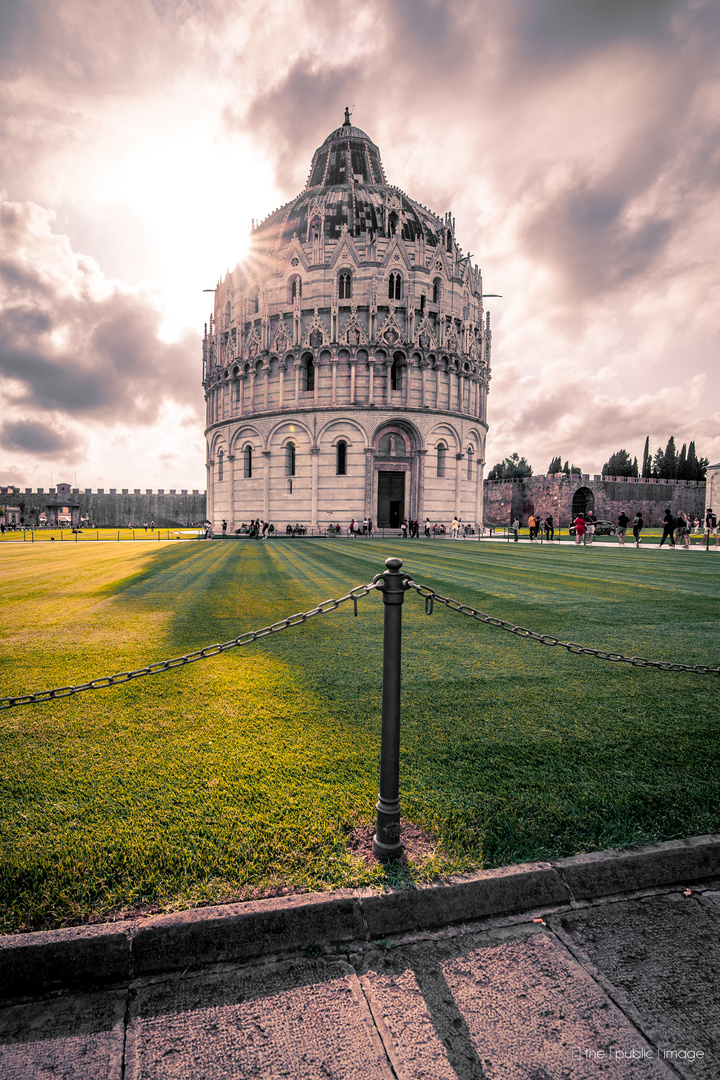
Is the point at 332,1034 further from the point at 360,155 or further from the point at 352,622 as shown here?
the point at 360,155

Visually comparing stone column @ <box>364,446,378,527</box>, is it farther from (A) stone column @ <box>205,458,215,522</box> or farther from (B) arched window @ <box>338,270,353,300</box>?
(A) stone column @ <box>205,458,215,522</box>

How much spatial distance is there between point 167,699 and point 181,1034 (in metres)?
3.25

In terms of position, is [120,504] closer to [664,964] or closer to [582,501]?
[582,501]

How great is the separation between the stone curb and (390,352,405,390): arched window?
4015 centimetres

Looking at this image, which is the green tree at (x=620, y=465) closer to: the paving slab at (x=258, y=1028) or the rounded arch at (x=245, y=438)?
the rounded arch at (x=245, y=438)

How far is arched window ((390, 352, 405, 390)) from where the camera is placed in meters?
40.2

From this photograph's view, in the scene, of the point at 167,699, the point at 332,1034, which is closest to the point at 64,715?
the point at 167,699

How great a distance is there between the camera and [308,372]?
40719mm

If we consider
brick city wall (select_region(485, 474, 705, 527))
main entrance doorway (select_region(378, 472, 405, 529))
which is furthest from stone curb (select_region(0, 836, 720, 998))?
brick city wall (select_region(485, 474, 705, 527))

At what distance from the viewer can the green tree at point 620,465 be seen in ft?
260

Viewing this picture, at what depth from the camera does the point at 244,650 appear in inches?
Result: 251

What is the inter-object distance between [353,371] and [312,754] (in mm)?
38570

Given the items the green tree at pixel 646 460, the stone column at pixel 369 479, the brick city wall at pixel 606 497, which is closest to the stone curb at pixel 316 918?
the stone column at pixel 369 479

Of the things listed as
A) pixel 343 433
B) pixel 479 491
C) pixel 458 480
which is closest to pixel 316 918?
pixel 343 433
